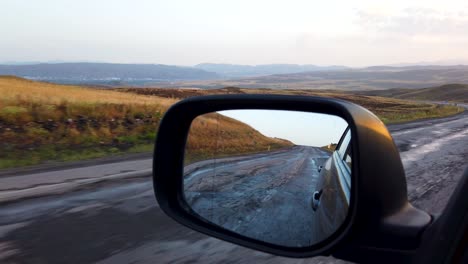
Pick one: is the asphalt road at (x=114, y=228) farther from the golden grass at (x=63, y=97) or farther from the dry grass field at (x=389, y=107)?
the golden grass at (x=63, y=97)

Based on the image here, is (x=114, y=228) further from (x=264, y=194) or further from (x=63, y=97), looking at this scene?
(x=63, y=97)

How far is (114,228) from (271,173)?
2.68 metres

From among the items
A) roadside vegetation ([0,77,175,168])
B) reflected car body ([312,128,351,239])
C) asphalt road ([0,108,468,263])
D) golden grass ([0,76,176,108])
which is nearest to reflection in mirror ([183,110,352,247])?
reflected car body ([312,128,351,239])

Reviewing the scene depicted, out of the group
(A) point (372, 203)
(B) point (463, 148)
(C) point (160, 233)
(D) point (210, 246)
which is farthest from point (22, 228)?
(B) point (463, 148)

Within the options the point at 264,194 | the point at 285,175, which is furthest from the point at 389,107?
the point at 285,175

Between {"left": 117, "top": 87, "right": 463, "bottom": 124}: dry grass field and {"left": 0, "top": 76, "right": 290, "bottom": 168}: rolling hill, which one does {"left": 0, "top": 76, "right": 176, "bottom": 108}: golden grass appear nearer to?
{"left": 0, "top": 76, "right": 290, "bottom": 168}: rolling hill

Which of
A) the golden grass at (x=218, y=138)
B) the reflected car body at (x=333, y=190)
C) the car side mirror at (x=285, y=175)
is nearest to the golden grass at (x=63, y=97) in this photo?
the golden grass at (x=218, y=138)

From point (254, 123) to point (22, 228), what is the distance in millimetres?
3467

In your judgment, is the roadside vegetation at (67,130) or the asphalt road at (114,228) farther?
the roadside vegetation at (67,130)

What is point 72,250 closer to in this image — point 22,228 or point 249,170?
point 22,228

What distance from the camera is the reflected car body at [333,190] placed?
2135mm

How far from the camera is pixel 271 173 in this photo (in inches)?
128

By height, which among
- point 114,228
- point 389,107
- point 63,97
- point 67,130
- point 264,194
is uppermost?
point 264,194

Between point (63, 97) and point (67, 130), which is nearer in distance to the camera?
point (67, 130)
